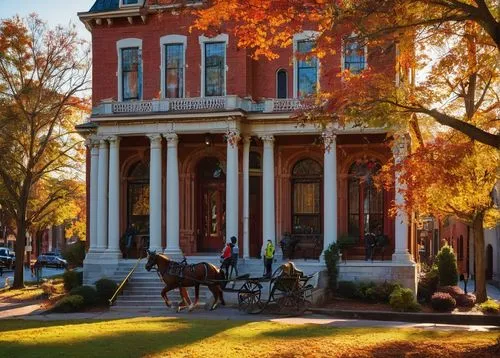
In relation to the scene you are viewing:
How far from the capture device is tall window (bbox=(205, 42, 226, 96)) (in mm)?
32156

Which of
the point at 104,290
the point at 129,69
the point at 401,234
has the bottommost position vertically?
the point at 104,290

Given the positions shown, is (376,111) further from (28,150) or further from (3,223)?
(3,223)

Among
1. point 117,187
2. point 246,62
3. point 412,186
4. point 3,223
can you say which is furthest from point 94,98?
point 3,223

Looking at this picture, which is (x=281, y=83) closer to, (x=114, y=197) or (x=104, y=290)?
(x=114, y=197)

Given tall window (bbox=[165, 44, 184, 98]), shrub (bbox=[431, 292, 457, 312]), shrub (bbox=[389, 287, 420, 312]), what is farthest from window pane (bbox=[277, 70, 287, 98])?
shrub (bbox=[431, 292, 457, 312])

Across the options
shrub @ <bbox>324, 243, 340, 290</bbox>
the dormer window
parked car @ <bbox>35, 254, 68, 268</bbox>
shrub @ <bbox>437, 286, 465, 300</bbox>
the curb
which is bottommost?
parked car @ <bbox>35, 254, 68, 268</bbox>

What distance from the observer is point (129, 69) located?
110ft

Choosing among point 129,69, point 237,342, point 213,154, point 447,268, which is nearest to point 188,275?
point 237,342

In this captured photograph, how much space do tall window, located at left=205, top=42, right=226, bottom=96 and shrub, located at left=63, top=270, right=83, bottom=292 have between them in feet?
32.0

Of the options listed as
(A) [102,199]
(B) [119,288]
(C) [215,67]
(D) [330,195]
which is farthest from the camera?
(C) [215,67]

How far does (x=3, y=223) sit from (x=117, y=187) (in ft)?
147

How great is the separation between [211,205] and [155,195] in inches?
164

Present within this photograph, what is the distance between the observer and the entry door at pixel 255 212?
109ft

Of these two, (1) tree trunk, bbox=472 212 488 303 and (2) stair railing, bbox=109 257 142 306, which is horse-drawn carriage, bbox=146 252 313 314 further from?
(1) tree trunk, bbox=472 212 488 303
